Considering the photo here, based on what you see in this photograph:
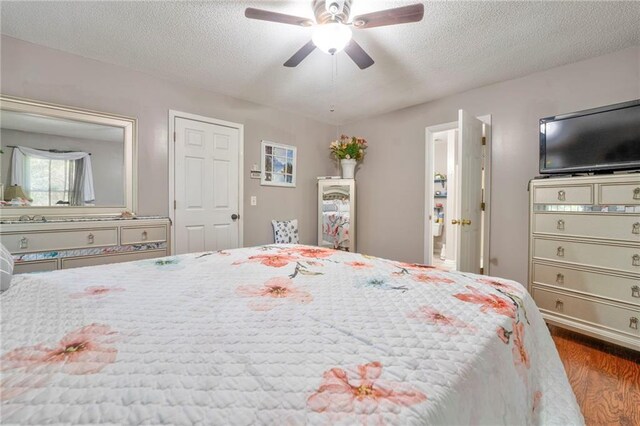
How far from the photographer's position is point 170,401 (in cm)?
49

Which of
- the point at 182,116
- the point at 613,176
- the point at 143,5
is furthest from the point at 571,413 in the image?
the point at 182,116

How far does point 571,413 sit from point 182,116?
362cm

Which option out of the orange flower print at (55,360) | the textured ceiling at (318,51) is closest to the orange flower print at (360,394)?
the orange flower print at (55,360)

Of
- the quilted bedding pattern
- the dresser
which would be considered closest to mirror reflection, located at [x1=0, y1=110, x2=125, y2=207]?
the dresser

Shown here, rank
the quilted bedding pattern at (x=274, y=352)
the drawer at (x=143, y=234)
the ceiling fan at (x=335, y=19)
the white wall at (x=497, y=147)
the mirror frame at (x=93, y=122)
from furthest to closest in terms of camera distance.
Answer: the white wall at (x=497, y=147) < the drawer at (x=143, y=234) < the mirror frame at (x=93, y=122) < the ceiling fan at (x=335, y=19) < the quilted bedding pattern at (x=274, y=352)

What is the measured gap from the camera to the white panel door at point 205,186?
3.08 metres

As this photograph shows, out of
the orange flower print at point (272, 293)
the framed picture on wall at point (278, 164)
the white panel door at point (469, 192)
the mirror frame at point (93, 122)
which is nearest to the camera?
the orange flower print at point (272, 293)

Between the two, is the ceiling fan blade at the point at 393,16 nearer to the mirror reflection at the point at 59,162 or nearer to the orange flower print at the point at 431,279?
the orange flower print at the point at 431,279

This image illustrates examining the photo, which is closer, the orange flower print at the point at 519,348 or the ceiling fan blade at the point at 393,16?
the orange flower print at the point at 519,348

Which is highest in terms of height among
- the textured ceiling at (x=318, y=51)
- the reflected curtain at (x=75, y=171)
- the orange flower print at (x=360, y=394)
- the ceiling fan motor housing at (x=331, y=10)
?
the textured ceiling at (x=318, y=51)

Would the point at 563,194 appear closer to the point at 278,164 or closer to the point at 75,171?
the point at 278,164

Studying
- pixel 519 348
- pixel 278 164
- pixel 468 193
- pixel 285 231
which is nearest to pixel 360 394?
pixel 519 348

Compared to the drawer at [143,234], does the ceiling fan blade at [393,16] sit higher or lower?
higher

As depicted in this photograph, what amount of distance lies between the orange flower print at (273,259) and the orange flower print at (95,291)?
0.56 metres
